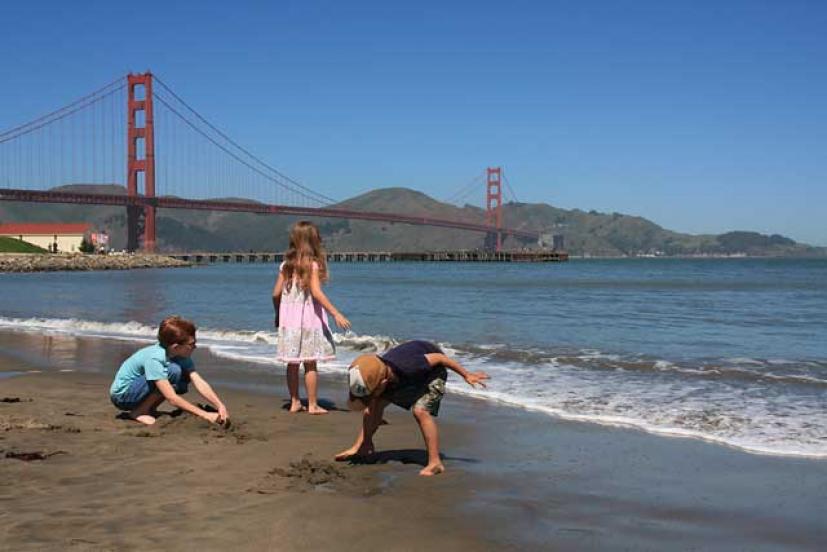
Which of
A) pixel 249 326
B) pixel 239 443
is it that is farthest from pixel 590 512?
pixel 249 326

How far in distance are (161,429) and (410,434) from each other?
5.41ft

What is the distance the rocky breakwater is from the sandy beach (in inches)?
2539

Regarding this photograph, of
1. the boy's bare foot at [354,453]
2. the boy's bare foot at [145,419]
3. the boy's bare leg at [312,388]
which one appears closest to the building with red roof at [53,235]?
the boy's bare leg at [312,388]

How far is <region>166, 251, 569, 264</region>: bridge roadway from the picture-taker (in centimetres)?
11212

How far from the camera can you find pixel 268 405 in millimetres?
6930

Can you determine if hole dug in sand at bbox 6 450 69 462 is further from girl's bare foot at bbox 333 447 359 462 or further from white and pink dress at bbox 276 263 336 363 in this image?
white and pink dress at bbox 276 263 336 363

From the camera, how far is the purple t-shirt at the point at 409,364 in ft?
15.4

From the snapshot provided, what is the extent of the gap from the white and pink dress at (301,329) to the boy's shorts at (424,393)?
1947mm

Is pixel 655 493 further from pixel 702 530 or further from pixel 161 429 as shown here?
pixel 161 429

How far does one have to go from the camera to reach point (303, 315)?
21.8ft

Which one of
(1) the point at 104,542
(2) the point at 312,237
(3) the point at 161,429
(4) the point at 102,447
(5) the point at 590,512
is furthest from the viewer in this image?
(2) the point at 312,237

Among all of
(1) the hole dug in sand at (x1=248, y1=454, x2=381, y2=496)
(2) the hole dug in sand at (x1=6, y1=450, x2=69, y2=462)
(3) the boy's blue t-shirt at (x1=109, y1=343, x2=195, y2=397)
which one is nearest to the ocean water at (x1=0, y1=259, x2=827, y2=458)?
(1) the hole dug in sand at (x1=248, y1=454, x2=381, y2=496)

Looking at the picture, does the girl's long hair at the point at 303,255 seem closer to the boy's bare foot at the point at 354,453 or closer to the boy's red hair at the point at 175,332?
the boy's red hair at the point at 175,332

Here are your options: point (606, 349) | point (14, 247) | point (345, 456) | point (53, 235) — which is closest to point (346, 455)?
point (345, 456)
